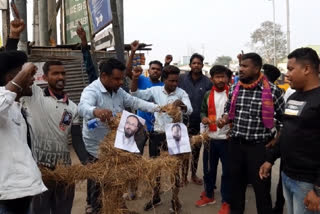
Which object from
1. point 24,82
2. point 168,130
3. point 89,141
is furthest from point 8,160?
point 168,130

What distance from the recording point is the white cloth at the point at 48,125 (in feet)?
9.09

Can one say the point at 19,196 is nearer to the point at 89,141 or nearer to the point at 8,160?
the point at 8,160

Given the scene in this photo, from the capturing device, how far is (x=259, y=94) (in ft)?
11.1

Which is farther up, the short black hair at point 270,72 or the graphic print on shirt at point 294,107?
the short black hair at point 270,72

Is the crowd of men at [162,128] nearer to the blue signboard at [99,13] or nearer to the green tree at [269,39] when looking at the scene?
the blue signboard at [99,13]

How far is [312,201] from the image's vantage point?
2.27 metres

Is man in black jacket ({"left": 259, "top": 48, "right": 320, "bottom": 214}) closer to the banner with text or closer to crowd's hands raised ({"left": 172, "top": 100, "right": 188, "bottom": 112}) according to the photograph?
crowd's hands raised ({"left": 172, "top": 100, "right": 188, "bottom": 112})

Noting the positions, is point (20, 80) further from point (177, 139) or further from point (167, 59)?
point (167, 59)

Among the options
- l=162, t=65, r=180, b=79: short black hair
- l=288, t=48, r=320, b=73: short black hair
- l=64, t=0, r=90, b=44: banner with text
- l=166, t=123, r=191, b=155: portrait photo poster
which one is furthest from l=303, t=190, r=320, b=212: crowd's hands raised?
l=64, t=0, r=90, b=44: banner with text

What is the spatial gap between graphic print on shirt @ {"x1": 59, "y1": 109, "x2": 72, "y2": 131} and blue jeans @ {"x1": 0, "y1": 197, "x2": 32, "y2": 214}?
91 cm

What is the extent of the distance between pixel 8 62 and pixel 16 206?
3.00 ft

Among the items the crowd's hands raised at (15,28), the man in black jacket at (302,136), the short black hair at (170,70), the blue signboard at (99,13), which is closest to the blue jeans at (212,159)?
the short black hair at (170,70)

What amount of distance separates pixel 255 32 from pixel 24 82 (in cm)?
5505

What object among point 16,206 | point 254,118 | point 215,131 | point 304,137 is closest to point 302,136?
point 304,137
